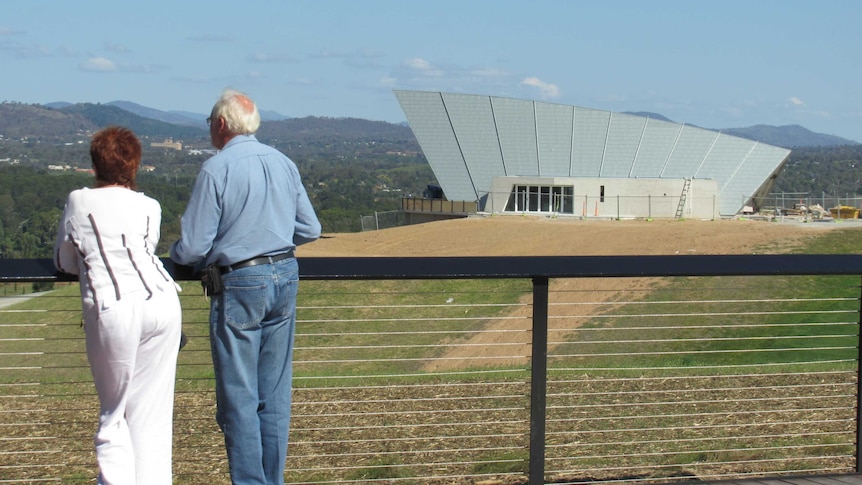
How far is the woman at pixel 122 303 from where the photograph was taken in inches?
134

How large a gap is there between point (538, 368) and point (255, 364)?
4.18 ft

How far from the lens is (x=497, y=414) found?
6238 millimetres

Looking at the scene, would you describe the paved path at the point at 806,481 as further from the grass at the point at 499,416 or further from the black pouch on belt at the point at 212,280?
the black pouch on belt at the point at 212,280

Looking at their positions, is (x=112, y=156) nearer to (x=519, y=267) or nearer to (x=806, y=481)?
(x=519, y=267)

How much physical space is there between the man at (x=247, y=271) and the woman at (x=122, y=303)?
18 centimetres

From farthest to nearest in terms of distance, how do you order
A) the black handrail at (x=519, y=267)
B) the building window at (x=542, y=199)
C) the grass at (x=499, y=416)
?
the building window at (x=542, y=199), the grass at (x=499, y=416), the black handrail at (x=519, y=267)

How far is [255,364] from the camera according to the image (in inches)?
Result: 148

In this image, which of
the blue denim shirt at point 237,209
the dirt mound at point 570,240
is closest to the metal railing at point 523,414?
the blue denim shirt at point 237,209

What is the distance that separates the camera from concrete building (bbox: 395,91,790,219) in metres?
44.8

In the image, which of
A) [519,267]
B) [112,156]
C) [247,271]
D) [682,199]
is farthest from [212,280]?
[682,199]

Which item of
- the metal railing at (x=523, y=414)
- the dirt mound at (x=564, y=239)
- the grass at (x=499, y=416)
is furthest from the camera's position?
the dirt mound at (x=564, y=239)

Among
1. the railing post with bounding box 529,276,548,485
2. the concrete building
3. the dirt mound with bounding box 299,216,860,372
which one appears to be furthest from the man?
the concrete building

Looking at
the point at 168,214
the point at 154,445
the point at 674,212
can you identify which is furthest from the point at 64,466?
the point at 168,214

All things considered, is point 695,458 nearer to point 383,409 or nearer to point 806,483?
point 806,483
